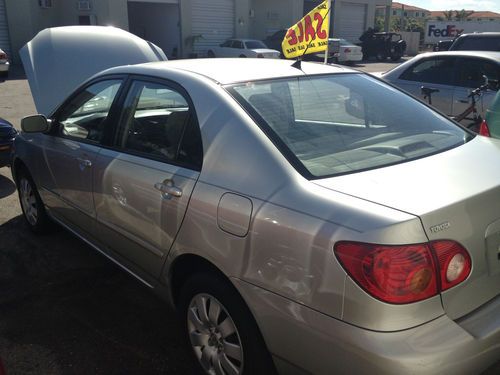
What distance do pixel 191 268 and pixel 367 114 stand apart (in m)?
1.29

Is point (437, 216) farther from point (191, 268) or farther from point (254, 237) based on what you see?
point (191, 268)

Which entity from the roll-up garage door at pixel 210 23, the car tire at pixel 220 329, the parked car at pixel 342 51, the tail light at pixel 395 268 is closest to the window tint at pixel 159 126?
the car tire at pixel 220 329

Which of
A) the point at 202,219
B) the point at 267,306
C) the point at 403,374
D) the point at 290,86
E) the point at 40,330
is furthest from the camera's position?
the point at 40,330

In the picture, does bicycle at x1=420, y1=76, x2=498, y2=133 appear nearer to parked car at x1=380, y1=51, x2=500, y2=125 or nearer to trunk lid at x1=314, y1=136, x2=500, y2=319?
parked car at x1=380, y1=51, x2=500, y2=125

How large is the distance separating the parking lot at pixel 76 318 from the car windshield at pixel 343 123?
130cm

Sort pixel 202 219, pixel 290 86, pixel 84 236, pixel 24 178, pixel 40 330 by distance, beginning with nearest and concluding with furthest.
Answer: pixel 202 219 → pixel 290 86 → pixel 40 330 → pixel 84 236 → pixel 24 178

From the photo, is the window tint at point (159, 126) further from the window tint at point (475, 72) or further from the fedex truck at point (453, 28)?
the fedex truck at point (453, 28)

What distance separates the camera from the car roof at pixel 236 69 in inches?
103

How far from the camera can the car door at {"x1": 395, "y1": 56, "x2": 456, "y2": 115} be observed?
679cm

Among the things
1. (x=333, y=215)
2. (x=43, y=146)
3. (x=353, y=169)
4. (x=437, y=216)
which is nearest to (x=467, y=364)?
(x=437, y=216)

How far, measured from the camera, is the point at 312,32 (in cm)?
513

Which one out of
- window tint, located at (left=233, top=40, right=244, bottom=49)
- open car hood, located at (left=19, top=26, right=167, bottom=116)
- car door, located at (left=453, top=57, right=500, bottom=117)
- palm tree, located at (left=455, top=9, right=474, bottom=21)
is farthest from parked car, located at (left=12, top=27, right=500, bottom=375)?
palm tree, located at (left=455, top=9, right=474, bottom=21)

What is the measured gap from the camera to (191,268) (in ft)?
8.11

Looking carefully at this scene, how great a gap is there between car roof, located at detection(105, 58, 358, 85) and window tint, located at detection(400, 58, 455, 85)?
173 inches
